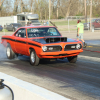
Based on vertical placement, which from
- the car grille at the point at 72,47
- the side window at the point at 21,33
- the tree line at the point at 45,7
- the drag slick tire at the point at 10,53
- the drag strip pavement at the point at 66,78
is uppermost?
the tree line at the point at 45,7

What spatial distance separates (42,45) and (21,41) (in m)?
1.66

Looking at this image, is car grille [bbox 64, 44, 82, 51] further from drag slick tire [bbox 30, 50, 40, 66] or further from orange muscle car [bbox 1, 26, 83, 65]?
drag slick tire [bbox 30, 50, 40, 66]

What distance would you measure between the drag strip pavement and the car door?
941 millimetres

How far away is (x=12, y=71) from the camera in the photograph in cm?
820

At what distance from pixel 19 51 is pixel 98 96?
5706 mm

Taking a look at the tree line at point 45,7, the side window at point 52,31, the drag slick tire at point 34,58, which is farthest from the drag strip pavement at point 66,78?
the tree line at point 45,7

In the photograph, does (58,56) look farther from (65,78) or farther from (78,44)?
(65,78)

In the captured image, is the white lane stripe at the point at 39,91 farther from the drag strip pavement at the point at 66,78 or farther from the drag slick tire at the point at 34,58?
the drag slick tire at the point at 34,58

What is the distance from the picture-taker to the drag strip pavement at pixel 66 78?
17.8ft

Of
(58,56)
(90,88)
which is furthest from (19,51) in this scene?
(90,88)

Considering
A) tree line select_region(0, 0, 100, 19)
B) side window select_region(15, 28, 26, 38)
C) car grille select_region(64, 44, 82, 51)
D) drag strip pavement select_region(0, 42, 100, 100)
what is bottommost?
drag strip pavement select_region(0, 42, 100, 100)

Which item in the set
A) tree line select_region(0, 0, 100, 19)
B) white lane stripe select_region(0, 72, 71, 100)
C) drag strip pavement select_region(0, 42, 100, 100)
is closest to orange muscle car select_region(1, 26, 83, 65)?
drag strip pavement select_region(0, 42, 100, 100)

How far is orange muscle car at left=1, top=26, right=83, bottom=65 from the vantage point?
28.8 ft

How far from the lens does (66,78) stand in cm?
695
